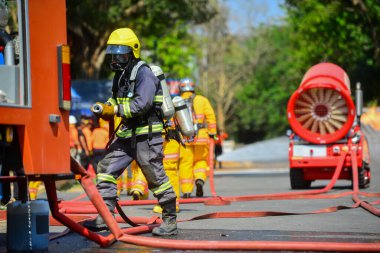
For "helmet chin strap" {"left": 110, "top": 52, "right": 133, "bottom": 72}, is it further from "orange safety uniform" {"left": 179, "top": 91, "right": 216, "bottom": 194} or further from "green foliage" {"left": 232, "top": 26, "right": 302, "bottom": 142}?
"green foliage" {"left": 232, "top": 26, "right": 302, "bottom": 142}

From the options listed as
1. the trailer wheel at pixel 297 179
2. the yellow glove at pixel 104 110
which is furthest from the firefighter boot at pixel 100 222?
the trailer wheel at pixel 297 179

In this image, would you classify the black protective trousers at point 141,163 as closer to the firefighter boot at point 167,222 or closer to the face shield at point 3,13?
the firefighter boot at point 167,222

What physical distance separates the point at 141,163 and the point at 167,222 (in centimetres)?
61

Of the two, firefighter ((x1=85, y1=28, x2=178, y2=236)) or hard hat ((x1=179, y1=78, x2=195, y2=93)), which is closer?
firefighter ((x1=85, y1=28, x2=178, y2=236))

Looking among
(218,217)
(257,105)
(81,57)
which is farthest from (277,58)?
→ (218,217)

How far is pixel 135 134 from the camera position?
8.65m

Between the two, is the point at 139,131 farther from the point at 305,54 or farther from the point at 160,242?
the point at 305,54

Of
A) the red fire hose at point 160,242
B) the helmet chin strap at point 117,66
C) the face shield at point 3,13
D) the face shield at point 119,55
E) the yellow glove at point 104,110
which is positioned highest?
the face shield at point 3,13

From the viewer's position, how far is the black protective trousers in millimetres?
8586

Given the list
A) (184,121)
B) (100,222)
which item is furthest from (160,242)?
(184,121)

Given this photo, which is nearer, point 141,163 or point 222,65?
point 141,163

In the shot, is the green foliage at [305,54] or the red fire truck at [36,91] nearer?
the red fire truck at [36,91]

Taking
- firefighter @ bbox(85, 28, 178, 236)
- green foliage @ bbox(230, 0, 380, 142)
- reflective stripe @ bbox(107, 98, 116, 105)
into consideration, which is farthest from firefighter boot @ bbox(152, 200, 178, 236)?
green foliage @ bbox(230, 0, 380, 142)

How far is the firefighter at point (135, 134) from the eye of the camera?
8.56m
